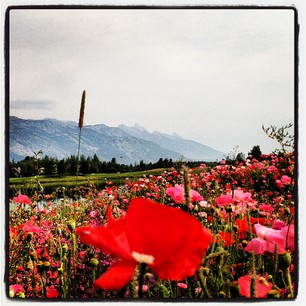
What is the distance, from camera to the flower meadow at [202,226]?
1.46 m

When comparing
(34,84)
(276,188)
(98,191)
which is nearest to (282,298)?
(276,188)

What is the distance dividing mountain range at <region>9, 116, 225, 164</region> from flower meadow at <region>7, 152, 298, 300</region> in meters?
0.08

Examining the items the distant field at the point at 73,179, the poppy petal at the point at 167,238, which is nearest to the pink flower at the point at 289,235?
the distant field at the point at 73,179

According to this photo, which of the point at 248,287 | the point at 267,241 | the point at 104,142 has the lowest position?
the point at 248,287

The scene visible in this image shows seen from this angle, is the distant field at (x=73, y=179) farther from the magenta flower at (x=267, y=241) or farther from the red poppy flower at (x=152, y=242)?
the red poppy flower at (x=152, y=242)

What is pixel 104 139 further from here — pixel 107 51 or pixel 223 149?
pixel 223 149

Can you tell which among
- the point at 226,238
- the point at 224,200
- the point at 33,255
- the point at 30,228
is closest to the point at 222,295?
the point at 226,238

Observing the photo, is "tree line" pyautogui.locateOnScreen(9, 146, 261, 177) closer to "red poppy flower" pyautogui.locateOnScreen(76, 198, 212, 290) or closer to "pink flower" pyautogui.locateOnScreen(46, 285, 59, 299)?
"pink flower" pyautogui.locateOnScreen(46, 285, 59, 299)

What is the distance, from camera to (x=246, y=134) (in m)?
1.80

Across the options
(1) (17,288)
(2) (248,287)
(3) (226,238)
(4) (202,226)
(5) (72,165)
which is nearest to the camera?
(2) (248,287)

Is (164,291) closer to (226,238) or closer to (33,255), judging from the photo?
(226,238)

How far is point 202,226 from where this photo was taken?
1441mm

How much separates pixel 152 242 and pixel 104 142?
0.95 meters

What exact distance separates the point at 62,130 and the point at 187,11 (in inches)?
24.5
